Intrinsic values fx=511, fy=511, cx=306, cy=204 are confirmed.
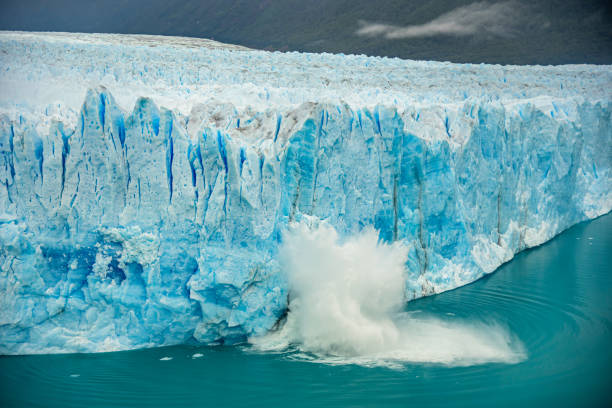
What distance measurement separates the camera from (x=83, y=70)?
7238 mm

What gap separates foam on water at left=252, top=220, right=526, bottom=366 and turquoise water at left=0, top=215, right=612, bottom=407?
21 centimetres

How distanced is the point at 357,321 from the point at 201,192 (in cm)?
214

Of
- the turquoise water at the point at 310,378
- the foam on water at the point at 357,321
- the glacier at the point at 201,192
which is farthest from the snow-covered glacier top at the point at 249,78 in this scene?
the turquoise water at the point at 310,378

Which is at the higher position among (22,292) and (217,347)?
(22,292)

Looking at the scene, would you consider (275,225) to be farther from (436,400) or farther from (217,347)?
(436,400)

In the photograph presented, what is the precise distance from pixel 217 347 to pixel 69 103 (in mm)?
3126

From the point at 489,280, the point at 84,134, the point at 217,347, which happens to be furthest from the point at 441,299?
the point at 84,134

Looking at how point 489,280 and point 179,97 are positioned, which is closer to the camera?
point 179,97

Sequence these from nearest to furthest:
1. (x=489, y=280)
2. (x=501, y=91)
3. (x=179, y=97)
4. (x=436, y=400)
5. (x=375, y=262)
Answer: (x=436, y=400) → (x=375, y=262) → (x=179, y=97) → (x=489, y=280) → (x=501, y=91)

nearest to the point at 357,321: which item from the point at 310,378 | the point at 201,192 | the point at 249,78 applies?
the point at 310,378

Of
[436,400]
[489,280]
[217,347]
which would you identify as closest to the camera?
[436,400]

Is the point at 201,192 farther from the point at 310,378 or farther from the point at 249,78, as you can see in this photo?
the point at 249,78

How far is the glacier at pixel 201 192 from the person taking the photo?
201 inches

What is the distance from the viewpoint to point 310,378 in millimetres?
4750
